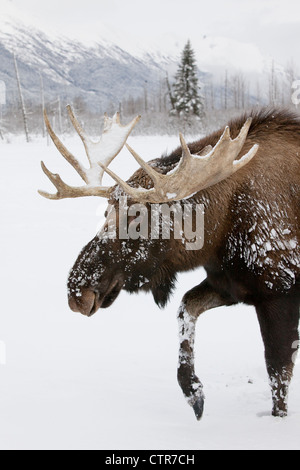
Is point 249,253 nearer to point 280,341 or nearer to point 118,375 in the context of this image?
point 280,341

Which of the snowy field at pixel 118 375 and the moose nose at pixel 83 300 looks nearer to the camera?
the snowy field at pixel 118 375

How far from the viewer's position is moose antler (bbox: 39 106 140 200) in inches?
174

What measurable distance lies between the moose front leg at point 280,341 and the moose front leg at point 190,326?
1.85ft

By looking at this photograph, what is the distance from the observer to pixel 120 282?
4066mm

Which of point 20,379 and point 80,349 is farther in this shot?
point 80,349

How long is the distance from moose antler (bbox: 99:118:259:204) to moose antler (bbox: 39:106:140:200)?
21.6 inches

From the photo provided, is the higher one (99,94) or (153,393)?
(99,94)

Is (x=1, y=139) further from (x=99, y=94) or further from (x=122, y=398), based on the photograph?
(x=99, y=94)

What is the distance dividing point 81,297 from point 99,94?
653 feet

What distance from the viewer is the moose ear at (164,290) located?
426 cm

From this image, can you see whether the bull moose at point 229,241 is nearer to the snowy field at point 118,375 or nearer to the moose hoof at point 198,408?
the moose hoof at point 198,408

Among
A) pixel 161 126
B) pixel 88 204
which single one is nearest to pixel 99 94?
pixel 161 126

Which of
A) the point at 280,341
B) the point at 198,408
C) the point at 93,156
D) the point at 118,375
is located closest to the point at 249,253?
the point at 280,341

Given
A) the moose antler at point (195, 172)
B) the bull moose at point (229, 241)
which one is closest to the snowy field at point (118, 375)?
the bull moose at point (229, 241)
